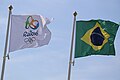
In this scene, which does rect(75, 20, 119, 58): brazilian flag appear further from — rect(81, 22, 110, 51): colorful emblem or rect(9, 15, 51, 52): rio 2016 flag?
rect(9, 15, 51, 52): rio 2016 flag

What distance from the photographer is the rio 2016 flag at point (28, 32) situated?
31.0 metres

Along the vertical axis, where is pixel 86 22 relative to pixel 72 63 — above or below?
above

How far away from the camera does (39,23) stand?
32062 millimetres

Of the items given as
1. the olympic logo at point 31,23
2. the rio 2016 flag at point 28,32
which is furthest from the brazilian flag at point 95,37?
the olympic logo at point 31,23

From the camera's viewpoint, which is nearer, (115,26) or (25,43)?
(25,43)

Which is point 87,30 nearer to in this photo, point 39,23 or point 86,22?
point 86,22

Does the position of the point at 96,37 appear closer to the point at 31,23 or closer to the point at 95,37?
the point at 95,37

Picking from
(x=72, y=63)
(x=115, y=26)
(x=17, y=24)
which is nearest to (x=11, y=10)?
(x=17, y=24)

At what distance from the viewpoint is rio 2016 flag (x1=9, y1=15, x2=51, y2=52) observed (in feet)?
102

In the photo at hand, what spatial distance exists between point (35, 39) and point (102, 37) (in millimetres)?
5285

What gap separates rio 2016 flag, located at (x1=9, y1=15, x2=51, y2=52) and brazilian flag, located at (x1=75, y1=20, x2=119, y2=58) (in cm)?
270

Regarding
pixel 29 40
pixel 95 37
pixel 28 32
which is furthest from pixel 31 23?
pixel 95 37

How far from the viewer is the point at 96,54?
107 ft

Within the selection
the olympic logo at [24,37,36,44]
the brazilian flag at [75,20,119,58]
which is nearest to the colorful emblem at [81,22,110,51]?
the brazilian flag at [75,20,119,58]
